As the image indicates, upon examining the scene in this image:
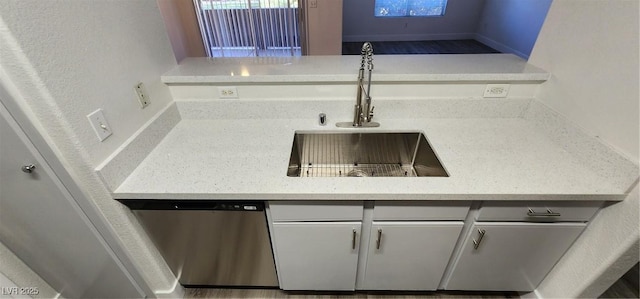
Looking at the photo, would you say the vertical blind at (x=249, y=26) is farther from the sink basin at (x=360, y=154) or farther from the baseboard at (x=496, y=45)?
the baseboard at (x=496, y=45)

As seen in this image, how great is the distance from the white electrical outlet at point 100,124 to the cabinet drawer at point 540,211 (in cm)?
141

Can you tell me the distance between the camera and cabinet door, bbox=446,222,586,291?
1004 millimetres

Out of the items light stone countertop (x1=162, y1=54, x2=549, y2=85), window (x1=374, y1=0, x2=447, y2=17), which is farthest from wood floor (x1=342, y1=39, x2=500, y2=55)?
light stone countertop (x1=162, y1=54, x2=549, y2=85)

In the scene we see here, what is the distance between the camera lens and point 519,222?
3.24ft

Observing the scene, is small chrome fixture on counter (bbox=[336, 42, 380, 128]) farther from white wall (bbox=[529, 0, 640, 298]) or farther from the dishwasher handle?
white wall (bbox=[529, 0, 640, 298])

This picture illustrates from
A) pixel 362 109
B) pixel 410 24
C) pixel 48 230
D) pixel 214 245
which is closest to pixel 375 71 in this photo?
pixel 362 109

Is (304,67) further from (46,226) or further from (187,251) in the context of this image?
(46,226)

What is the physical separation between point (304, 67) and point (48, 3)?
94 centimetres

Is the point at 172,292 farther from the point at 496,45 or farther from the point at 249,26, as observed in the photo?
the point at 496,45

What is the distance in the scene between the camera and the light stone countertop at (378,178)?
886mm

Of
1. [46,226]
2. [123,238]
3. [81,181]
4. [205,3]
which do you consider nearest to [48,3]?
[81,181]

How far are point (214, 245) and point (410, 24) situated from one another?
726 cm

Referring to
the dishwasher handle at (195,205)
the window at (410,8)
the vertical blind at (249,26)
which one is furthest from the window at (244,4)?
the window at (410,8)

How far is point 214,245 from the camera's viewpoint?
1.13 m
